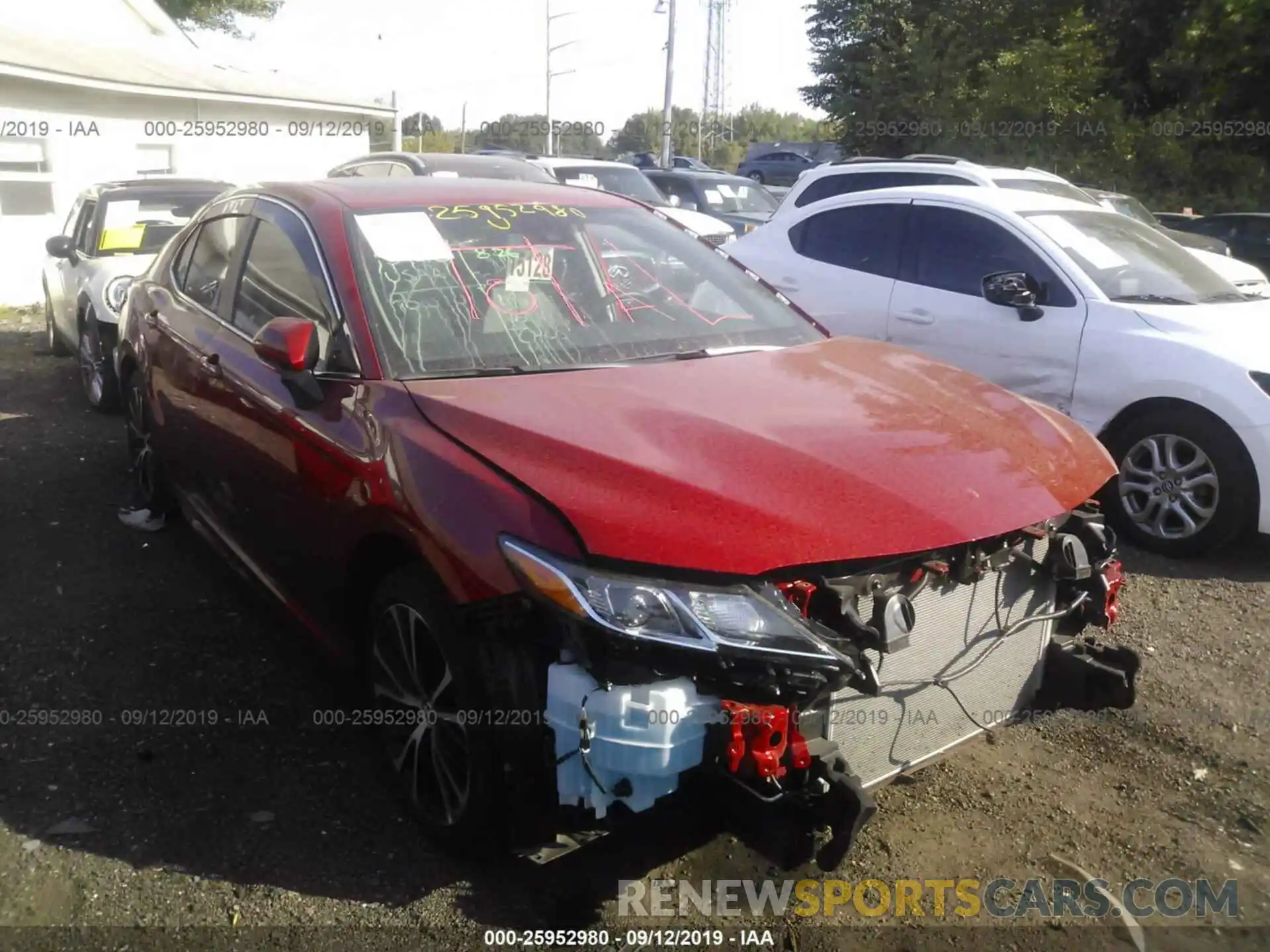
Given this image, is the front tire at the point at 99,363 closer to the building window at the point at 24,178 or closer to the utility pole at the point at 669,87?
the building window at the point at 24,178

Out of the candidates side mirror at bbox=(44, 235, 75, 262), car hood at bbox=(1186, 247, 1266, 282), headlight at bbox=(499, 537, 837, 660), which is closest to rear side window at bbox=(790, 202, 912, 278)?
car hood at bbox=(1186, 247, 1266, 282)

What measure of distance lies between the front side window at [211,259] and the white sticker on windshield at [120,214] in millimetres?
4149

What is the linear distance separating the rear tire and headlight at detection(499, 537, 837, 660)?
266 millimetres

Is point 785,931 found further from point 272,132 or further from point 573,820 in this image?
point 272,132

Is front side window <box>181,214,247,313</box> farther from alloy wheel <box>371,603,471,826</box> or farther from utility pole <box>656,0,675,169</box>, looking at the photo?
utility pole <box>656,0,675,169</box>

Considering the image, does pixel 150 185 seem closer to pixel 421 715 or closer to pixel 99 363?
pixel 99 363

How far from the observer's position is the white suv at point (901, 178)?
8.99 meters

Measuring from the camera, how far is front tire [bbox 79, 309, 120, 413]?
303 inches

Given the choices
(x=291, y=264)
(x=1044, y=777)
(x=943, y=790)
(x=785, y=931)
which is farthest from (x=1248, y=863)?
(x=291, y=264)

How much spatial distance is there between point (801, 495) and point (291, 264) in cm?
210

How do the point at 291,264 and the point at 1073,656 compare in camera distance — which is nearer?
the point at 1073,656

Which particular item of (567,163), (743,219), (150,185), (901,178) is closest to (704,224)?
(567,163)

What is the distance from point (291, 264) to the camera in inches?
149
